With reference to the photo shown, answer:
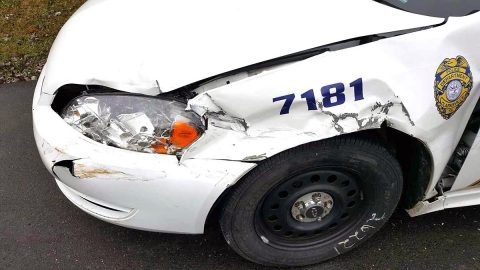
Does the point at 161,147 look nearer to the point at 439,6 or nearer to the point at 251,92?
the point at 251,92

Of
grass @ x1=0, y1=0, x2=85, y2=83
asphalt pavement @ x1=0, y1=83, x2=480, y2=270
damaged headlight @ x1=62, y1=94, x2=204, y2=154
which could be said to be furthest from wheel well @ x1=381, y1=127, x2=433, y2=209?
grass @ x1=0, y1=0, x2=85, y2=83

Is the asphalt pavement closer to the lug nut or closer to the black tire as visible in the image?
the black tire

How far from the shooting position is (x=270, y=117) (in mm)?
1829

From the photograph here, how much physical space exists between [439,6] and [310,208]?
1.00 metres

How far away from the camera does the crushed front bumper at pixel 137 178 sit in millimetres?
1827

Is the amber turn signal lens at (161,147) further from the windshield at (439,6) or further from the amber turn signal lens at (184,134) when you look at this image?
the windshield at (439,6)

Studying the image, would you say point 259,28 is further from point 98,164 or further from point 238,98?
point 98,164

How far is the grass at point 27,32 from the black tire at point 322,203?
106 inches

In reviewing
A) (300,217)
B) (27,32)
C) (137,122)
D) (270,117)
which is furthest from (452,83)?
(27,32)

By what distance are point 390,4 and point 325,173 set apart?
2.50 feet

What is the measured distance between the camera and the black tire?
6.26ft

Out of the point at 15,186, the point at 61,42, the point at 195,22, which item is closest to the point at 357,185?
the point at 195,22

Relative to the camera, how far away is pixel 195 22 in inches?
85.4

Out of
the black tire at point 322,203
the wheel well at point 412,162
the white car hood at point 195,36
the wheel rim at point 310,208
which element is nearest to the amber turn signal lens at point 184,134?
the white car hood at point 195,36
